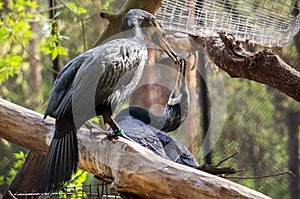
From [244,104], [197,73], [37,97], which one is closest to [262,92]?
[244,104]

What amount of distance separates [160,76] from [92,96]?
1702 millimetres

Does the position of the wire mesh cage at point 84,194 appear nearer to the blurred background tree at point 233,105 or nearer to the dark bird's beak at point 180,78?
the dark bird's beak at point 180,78

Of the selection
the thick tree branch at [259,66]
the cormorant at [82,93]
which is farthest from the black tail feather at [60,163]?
the thick tree branch at [259,66]

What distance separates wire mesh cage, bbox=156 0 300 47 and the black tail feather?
38.0 inches

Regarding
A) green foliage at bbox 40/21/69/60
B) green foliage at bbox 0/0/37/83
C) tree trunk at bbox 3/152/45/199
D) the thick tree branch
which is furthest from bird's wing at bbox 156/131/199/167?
green foliage at bbox 0/0/37/83

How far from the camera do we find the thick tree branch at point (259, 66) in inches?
91.6

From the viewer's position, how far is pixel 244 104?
3.51 m

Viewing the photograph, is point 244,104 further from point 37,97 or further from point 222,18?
point 37,97

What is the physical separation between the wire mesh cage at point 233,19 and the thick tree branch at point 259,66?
A: 7.2 inches

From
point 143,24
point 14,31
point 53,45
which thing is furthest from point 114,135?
point 14,31

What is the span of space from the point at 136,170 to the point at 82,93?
A: 0.30 metres

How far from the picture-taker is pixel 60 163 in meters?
1.79

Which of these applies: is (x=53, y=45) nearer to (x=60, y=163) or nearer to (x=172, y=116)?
(x=172, y=116)

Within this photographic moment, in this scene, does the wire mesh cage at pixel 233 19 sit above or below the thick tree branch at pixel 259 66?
above
